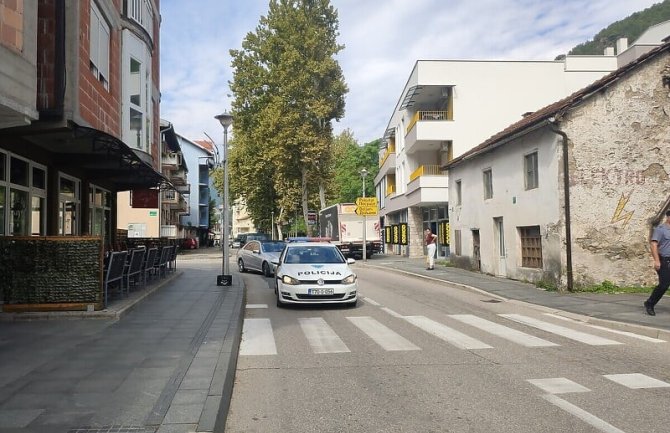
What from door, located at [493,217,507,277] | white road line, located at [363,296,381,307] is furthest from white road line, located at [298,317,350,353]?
door, located at [493,217,507,277]

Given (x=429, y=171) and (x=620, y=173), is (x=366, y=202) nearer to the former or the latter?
(x=429, y=171)

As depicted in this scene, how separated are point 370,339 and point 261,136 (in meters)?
31.7

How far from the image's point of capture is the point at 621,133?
48.1 ft

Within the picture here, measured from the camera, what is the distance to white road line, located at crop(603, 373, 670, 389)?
5.61m

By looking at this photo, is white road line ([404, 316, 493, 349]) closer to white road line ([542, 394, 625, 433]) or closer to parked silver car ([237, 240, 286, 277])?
white road line ([542, 394, 625, 433])

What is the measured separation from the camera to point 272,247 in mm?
22469

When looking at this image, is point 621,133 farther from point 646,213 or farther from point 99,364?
point 99,364

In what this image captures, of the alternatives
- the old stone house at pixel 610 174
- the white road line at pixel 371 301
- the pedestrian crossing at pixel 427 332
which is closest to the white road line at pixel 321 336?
the pedestrian crossing at pixel 427 332

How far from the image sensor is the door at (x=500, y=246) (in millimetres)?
18703

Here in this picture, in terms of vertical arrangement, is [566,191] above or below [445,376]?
above

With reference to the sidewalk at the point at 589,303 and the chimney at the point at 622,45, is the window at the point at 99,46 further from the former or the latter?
the chimney at the point at 622,45

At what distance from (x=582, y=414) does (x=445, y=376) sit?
163 cm

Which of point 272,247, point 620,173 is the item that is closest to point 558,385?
point 620,173

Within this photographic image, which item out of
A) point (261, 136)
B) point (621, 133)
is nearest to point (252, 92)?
point (261, 136)
